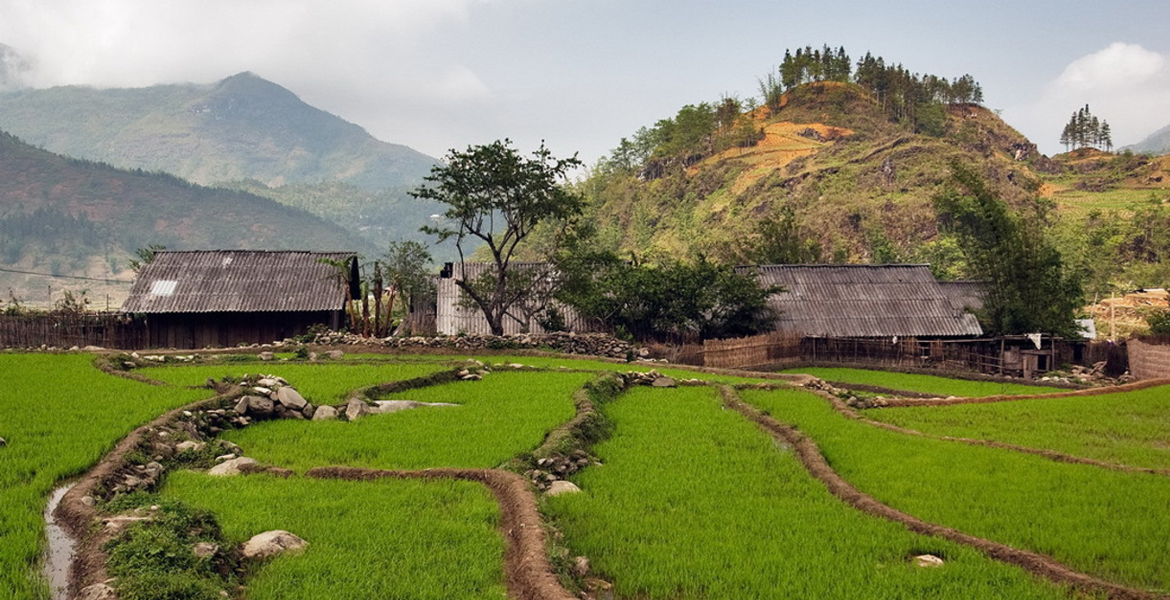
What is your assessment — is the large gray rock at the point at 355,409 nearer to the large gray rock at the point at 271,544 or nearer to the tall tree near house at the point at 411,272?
the large gray rock at the point at 271,544

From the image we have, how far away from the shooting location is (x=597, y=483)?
8.37 meters

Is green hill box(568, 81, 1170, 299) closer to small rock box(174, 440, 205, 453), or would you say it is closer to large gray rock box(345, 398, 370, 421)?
large gray rock box(345, 398, 370, 421)

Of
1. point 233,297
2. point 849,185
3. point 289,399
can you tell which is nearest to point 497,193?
point 233,297

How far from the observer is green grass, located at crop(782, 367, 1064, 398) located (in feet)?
64.7

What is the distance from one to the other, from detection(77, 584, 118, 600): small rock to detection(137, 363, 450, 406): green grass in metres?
7.64

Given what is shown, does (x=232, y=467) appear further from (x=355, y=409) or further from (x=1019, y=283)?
(x=1019, y=283)

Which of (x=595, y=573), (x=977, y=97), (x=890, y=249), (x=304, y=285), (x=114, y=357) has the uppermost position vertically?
(x=977, y=97)

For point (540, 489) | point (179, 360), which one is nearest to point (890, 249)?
point (179, 360)

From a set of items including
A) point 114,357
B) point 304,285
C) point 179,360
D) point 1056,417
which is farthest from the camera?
point 304,285

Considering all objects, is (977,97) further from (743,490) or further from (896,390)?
(743,490)

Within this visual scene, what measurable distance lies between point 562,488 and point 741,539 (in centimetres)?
217

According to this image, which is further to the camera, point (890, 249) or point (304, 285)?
point (890, 249)

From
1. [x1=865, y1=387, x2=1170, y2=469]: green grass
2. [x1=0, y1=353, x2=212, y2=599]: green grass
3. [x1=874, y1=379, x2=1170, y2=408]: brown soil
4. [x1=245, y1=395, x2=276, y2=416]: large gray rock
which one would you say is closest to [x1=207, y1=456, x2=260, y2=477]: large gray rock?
[x1=0, y1=353, x2=212, y2=599]: green grass

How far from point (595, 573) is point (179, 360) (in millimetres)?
15651
